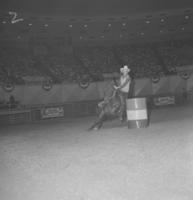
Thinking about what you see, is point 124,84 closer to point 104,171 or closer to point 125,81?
point 125,81

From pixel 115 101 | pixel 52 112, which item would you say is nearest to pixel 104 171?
pixel 115 101

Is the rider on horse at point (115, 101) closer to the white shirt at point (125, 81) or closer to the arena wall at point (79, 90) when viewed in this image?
the white shirt at point (125, 81)

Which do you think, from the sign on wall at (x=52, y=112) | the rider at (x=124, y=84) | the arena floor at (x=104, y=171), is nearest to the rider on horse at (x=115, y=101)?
the rider at (x=124, y=84)

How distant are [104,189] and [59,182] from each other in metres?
0.79

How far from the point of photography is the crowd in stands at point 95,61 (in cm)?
2880

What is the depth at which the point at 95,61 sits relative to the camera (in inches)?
1300

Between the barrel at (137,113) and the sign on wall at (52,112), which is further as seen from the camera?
the sign on wall at (52,112)

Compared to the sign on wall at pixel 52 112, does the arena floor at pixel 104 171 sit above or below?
above

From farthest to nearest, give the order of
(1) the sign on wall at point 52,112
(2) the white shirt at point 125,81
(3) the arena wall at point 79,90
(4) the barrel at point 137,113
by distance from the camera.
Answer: (3) the arena wall at point 79,90 < (1) the sign on wall at point 52,112 < (2) the white shirt at point 125,81 < (4) the barrel at point 137,113

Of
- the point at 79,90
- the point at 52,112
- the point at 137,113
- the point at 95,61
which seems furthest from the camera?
the point at 95,61

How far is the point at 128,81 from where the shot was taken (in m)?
11.4

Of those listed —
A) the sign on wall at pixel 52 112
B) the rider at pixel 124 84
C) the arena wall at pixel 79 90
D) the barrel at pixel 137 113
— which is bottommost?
the sign on wall at pixel 52 112

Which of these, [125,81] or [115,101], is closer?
[125,81]

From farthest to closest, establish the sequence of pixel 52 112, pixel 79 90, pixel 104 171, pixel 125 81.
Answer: pixel 79 90 < pixel 52 112 < pixel 125 81 < pixel 104 171
